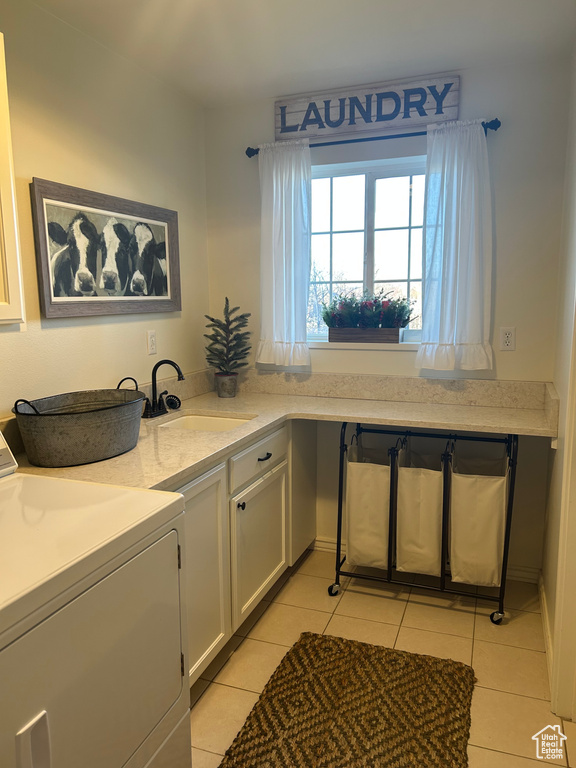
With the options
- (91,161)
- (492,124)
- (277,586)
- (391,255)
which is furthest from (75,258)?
(492,124)

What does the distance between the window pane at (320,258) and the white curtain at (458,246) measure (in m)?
0.59

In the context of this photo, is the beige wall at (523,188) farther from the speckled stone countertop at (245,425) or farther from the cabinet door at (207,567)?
the cabinet door at (207,567)

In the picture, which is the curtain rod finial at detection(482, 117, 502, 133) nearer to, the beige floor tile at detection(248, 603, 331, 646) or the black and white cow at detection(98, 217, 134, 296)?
the black and white cow at detection(98, 217, 134, 296)

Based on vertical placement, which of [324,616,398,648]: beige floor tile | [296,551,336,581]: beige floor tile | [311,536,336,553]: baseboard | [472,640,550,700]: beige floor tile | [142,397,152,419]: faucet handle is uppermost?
[142,397,152,419]: faucet handle

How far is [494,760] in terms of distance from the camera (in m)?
1.77

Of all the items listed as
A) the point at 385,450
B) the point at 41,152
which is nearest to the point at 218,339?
the point at 385,450

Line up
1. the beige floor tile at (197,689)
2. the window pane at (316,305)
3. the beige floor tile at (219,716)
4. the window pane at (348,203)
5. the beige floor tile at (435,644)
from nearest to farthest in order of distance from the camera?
the beige floor tile at (219,716)
the beige floor tile at (197,689)
the beige floor tile at (435,644)
the window pane at (348,203)
the window pane at (316,305)

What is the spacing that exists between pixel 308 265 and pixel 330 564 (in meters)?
1.64

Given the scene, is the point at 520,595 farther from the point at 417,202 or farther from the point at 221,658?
the point at 417,202

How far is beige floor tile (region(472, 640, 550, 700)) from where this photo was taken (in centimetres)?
210

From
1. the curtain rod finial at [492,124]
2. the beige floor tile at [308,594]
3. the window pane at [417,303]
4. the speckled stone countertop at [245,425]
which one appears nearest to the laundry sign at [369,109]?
the curtain rod finial at [492,124]

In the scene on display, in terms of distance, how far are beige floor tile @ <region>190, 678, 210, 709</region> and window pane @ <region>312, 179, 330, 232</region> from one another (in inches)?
89.9

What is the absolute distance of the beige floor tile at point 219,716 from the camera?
1854 millimetres
